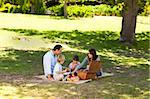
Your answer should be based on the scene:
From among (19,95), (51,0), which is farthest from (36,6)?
(19,95)

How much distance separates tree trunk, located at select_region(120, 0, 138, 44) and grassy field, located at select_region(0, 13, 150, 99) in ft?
1.67

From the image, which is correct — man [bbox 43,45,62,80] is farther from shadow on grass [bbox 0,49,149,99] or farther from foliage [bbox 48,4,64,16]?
foliage [bbox 48,4,64,16]

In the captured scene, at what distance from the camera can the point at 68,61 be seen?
14375 mm

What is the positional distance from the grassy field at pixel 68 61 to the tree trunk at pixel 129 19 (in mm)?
510

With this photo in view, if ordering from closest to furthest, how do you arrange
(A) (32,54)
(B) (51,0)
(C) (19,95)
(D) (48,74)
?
(C) (19,95) → (D) (48,74) → (A) (32,54) → (B) (51,0)

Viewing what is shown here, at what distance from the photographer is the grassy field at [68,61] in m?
9.48

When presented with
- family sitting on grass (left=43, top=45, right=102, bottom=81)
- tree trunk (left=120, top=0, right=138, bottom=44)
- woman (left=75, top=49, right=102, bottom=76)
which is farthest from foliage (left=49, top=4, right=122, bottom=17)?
family sitting on grass (left=43, top=45, right=102, bottom=81)

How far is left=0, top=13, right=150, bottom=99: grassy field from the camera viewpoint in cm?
948

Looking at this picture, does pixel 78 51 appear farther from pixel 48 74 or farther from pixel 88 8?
pixel 88 8

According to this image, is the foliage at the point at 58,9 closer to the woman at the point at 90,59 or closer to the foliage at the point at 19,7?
the foliage at the point at 19,7

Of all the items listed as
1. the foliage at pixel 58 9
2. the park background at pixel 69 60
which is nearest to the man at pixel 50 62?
the park background at pixel 69 60

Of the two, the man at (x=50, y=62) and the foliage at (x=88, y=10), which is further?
the foliage at (x=88, y=10)

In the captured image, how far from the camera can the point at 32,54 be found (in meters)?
15.8

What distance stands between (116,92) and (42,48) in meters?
8.36
